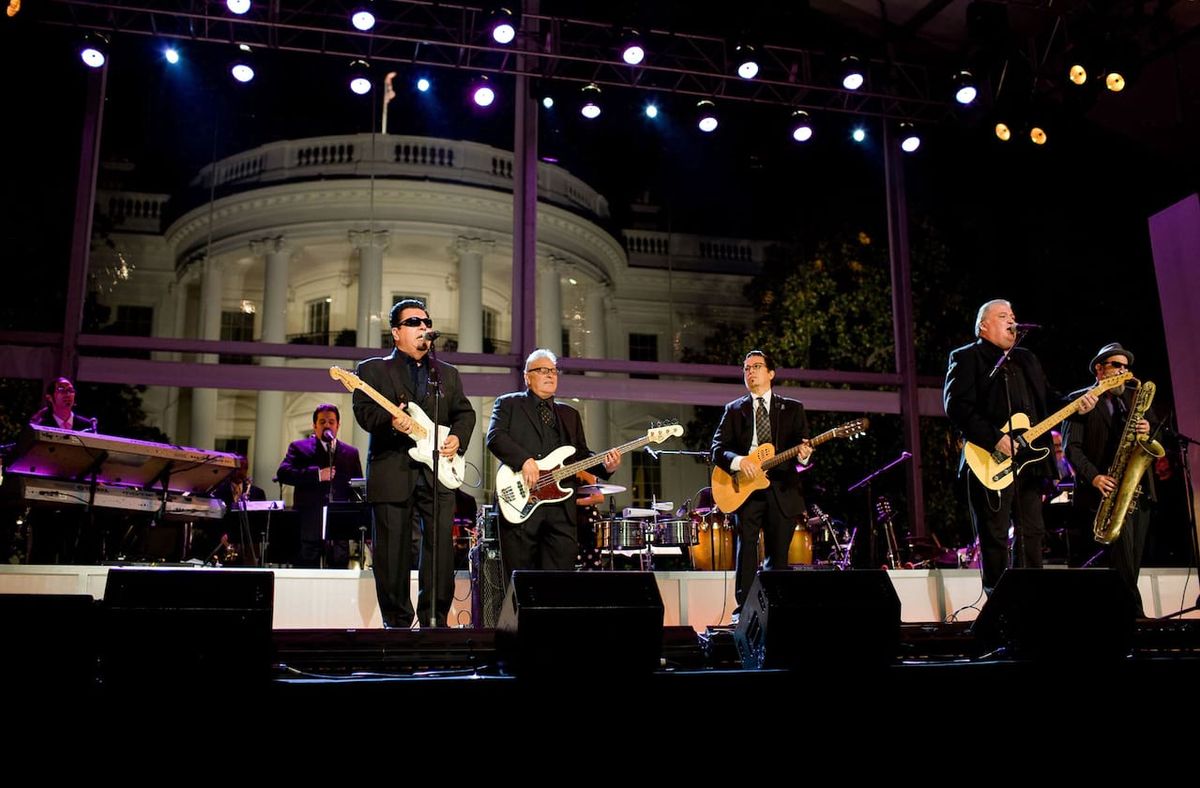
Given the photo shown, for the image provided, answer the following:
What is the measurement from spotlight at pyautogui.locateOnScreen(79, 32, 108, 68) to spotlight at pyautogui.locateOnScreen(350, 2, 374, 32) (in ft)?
8.24

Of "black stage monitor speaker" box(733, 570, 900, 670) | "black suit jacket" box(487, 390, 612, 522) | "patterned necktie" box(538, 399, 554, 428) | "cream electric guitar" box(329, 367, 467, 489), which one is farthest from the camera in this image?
"patterned necktie" box(538, 399, 554, 428)

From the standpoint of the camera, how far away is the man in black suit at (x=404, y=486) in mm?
6258

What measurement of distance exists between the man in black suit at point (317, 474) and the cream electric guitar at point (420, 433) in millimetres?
3270

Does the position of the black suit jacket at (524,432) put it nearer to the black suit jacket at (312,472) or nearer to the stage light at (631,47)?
the black suit jacket at (312,472)

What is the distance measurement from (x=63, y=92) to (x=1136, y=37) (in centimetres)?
1455

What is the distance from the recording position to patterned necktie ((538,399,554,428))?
284 inches

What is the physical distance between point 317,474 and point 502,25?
16.6 feet

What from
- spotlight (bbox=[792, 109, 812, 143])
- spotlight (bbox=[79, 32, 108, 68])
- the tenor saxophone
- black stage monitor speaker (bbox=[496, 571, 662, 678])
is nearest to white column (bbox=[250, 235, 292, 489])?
spotlight (bbox=[79, 32, 108, 68])

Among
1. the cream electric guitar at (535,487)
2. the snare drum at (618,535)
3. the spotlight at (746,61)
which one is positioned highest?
the spotlight at (746,61)

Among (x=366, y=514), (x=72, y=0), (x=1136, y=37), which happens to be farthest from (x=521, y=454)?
(x=1136, y=37)

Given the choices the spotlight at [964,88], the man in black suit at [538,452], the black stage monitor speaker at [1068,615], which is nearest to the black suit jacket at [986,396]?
the man in black suit at [538,452]

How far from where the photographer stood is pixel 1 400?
15359mm

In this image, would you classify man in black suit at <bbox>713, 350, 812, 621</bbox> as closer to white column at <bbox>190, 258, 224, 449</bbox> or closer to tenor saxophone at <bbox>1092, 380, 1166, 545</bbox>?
tenor saxophone at <bbox>1092, 380, 1166, 545</bbox>

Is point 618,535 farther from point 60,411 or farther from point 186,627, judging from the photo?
point 186,627
